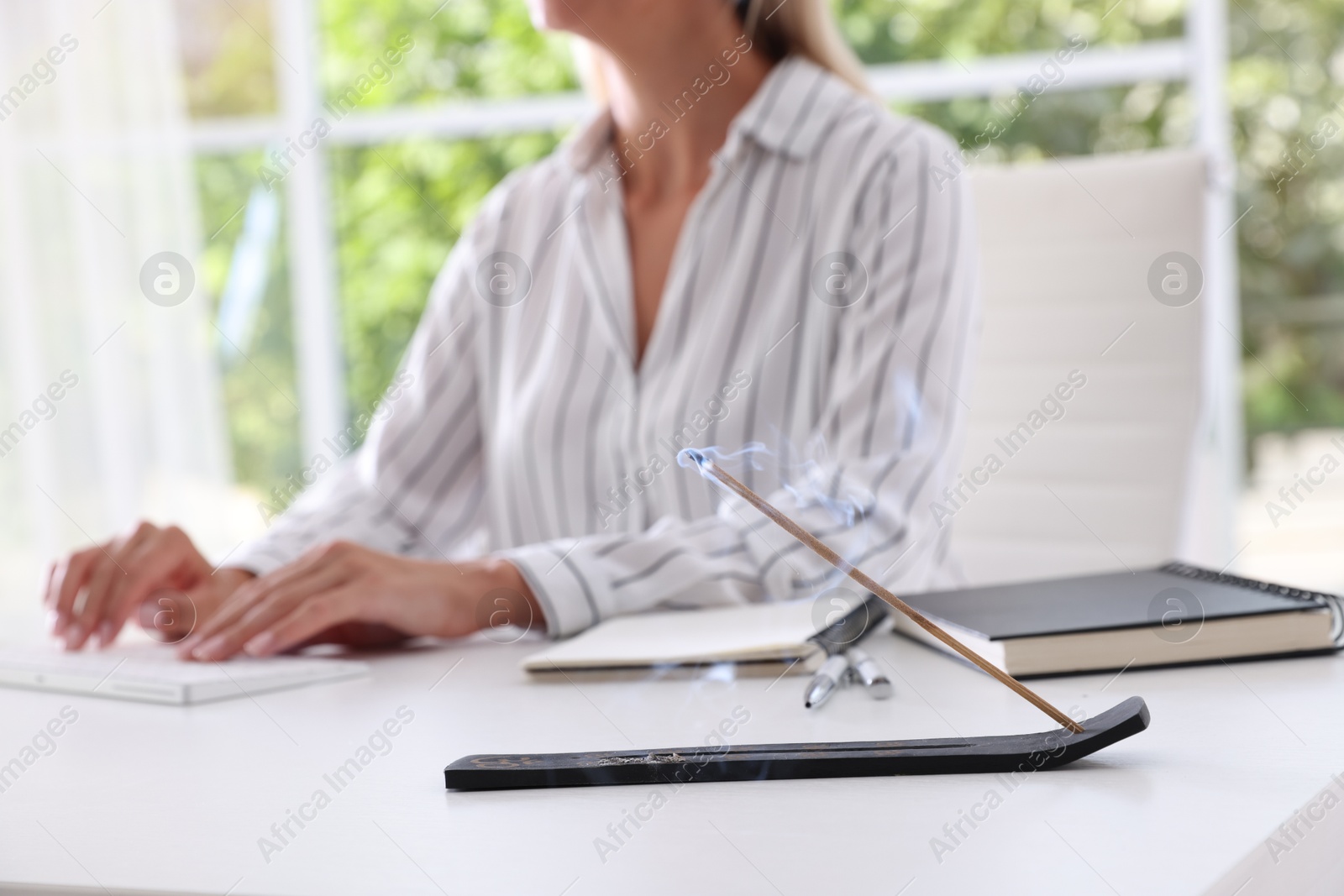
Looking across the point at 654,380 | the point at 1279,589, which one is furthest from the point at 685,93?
the point at 1279,589

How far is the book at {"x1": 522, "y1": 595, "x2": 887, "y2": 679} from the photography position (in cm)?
82

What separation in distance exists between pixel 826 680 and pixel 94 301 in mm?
2853

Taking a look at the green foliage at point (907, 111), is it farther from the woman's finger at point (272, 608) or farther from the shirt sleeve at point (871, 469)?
the woman's finger at point (272, 608)

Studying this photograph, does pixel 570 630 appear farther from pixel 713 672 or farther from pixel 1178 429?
pixel 1178 429

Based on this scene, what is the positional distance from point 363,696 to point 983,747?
44 cm

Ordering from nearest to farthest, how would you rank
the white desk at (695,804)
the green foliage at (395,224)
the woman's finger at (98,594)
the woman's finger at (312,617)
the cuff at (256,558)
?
the white desk at (695,804), the woman's finger at (312,617), the woman's finger at (98,594), the cuff at (256,558), the green foliage at (395,224)

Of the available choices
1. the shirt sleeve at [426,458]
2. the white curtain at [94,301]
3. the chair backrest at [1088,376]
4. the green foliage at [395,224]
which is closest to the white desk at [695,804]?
the shirt sleeve at [426,458]

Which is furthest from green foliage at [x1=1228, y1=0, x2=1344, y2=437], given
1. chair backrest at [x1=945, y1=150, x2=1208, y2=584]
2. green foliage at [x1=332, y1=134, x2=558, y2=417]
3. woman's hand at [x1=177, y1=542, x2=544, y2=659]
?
woman's hand at [x1=177, y1=542, x2=544, y2=659]

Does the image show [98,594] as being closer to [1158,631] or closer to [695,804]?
[695,804]

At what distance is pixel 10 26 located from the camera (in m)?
2.96

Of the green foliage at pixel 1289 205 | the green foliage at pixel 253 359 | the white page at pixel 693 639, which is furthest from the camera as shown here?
the green foliage at pixel 253 359

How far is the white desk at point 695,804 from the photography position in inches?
17.8

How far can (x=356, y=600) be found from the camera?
3.16 ft

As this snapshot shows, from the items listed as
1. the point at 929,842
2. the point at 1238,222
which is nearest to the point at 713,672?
the point at 929,842
